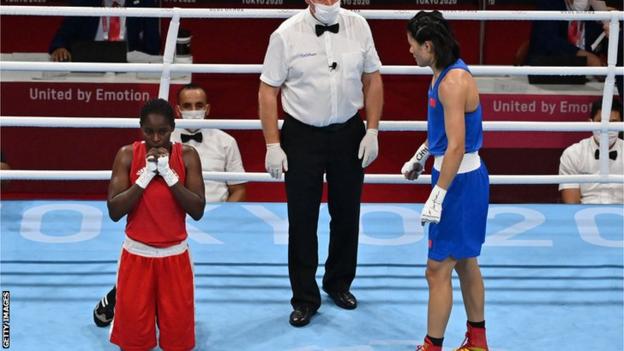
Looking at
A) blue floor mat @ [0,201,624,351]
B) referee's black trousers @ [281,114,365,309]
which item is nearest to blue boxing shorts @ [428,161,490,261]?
blue floor mat @ [0,201,624,351]

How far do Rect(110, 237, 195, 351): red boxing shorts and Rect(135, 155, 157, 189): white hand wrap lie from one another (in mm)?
230

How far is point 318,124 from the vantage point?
4145 millimetres

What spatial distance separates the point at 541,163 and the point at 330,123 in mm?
3195

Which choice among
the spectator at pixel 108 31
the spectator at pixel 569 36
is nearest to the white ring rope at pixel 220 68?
the spectator at pixel 569 36

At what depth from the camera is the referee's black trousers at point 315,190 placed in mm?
4184

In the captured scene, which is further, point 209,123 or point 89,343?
point 209,123

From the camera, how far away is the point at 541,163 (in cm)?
702

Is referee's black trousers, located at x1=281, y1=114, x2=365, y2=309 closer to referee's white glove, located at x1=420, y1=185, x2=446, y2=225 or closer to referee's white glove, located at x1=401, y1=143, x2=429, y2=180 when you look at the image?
referee's white glove, located at x1=401, y1=143, x2=429, y2=180

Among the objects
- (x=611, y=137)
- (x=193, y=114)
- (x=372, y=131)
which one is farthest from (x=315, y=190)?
(x=611, y=137)

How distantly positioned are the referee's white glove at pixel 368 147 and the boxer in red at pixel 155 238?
72 cm

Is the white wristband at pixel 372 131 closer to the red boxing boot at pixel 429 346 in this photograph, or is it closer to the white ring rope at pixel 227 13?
the white ring rope at pixel 227 13

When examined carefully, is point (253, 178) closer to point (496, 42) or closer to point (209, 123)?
point (209, 123)

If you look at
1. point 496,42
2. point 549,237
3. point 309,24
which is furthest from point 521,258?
point 496,42

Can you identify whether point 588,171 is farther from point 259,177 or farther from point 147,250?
point 147,250
